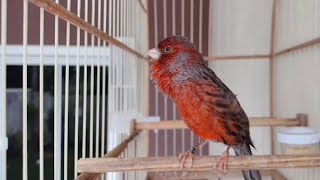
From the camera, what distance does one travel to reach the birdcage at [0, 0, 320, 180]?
1212mm

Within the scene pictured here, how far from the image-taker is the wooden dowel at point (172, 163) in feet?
3.18

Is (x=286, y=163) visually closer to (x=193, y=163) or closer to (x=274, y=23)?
(x=193, y=163)

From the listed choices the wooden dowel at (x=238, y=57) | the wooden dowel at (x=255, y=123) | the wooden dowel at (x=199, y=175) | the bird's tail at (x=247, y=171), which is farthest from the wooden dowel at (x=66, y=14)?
the wooden dowel at (x=238, y=57)

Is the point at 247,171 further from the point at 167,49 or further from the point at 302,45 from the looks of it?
the point at 302,45

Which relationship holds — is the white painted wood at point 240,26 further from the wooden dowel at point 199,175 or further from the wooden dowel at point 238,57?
the wooden dowel at point 199,175

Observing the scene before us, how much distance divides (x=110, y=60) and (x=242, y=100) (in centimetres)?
133

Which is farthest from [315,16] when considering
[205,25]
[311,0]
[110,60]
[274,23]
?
[205,25]

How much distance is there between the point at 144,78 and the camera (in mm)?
2629

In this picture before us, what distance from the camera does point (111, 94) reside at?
5.80 feet

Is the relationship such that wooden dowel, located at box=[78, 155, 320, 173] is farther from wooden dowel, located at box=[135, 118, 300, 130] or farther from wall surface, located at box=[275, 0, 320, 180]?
wooden dowel, located at box=[135, 118, 300, 130]

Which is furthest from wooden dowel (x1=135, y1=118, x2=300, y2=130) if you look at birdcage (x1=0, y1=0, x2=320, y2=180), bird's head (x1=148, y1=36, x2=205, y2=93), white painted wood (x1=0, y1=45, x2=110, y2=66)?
bird's head (x1=148, y1=36, x2=205, y2=93)

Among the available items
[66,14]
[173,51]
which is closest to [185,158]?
[173,51]

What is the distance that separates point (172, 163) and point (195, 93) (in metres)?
0.21

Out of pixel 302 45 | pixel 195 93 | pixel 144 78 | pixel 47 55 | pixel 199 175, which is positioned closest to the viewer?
pixel 195 93
